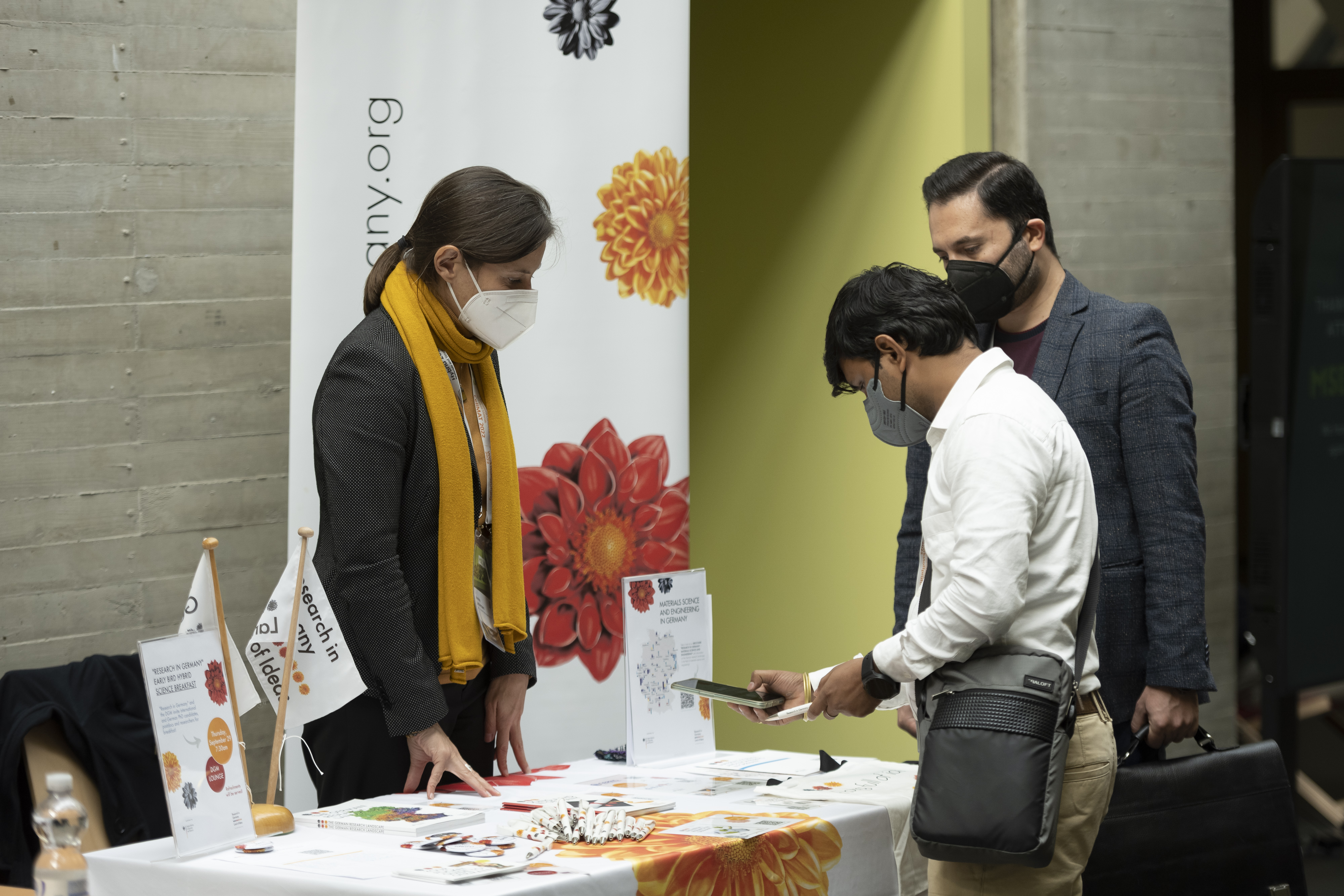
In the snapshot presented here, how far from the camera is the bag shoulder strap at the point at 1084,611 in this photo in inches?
70.1

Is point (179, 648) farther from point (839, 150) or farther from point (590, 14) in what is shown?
point (839, 150)

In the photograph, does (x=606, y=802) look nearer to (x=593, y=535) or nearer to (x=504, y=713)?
(x=504, y=713)

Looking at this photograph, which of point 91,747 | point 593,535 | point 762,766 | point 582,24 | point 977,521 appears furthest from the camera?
point 593,535

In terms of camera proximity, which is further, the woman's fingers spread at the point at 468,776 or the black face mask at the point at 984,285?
the black face mask at the point at 984,285

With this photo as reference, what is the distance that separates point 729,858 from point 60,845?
801 millimetres

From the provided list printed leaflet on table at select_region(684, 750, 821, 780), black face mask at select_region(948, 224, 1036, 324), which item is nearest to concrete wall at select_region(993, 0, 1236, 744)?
black face mask at select_region(948, 224, 1036, 324)

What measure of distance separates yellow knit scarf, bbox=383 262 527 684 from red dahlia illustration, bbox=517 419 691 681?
708 millimetres

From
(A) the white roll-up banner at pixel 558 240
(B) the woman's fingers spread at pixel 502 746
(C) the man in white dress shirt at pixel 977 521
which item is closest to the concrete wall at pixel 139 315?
(A) the white roll-up banner at pixel 558 240

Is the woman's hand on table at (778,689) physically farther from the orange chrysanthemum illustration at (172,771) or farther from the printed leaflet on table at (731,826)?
the orange chrysanthemum illustration at (172,771)

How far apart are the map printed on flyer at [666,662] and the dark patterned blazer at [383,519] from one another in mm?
299

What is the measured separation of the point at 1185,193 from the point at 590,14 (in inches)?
96.4

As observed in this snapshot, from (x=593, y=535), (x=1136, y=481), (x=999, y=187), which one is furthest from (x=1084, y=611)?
(x=593, y=535)

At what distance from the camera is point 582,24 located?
299 cm

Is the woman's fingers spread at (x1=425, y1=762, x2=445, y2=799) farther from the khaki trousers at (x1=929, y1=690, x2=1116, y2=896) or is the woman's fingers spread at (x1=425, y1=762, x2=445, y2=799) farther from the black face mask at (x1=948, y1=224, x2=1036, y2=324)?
the black face mask at (x1=948, y1=224, x2=1036, y2=324)
